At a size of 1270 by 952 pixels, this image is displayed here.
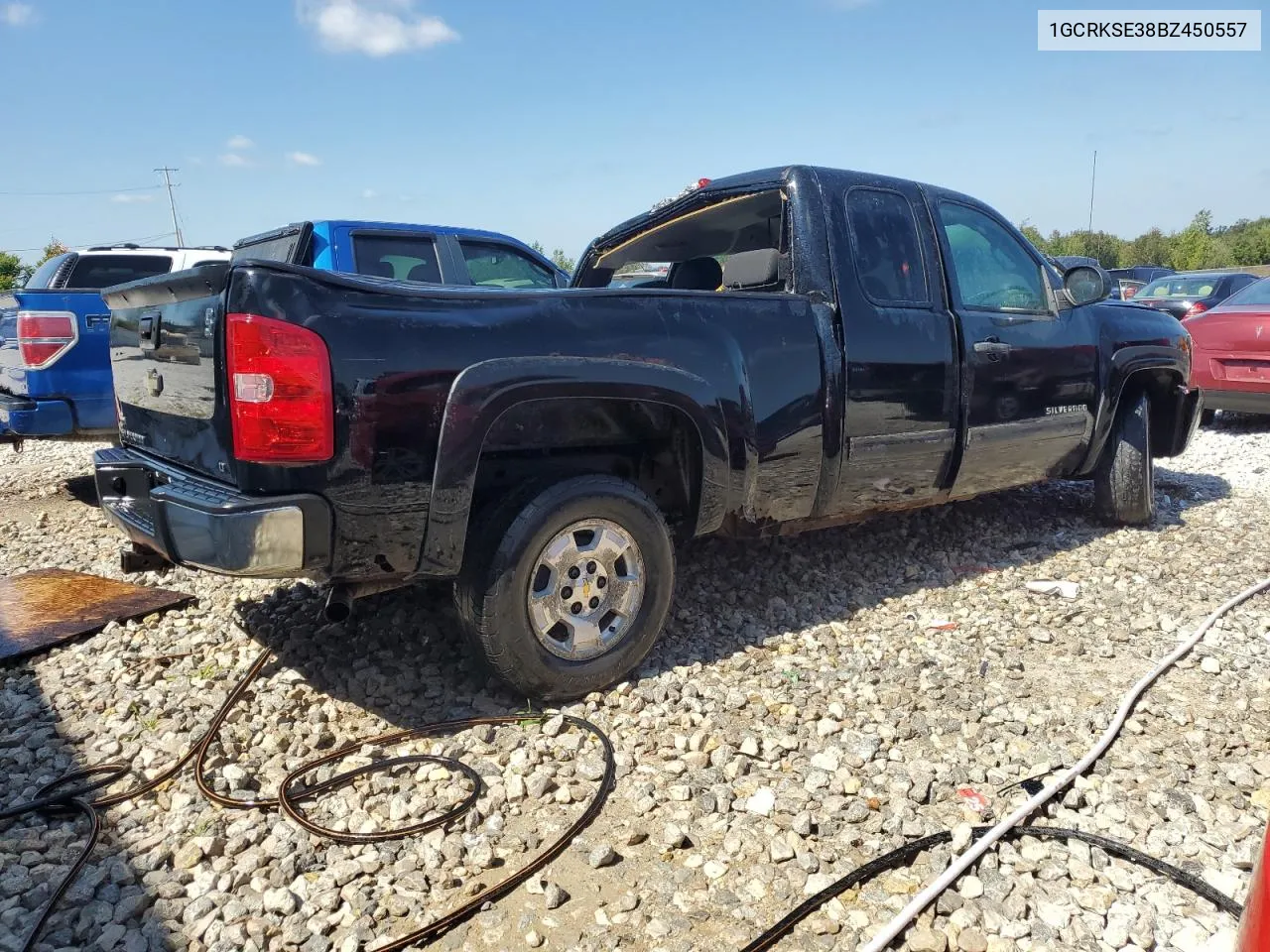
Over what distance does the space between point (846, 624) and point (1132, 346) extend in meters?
2.76

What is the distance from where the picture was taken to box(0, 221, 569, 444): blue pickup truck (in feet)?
19.6

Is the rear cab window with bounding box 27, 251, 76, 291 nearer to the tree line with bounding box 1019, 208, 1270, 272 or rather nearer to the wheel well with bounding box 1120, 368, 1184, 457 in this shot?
the wheel well with bounding box 1120, 368, 1184, 457

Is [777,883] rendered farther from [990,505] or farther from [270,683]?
[990,505]

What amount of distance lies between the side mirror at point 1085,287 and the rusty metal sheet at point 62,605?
495cm

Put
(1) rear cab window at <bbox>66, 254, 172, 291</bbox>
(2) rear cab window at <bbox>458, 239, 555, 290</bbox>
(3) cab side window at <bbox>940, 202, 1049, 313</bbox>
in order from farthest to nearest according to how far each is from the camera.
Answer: (1) rear cab window at <bbox>66, 254, 172, 291</bbox> < (2) rear cab window at <bbox>458, 239, 555, 290</bbox> < (3) cab side window at <bbox>940, 202, 1049, 313</bbox>

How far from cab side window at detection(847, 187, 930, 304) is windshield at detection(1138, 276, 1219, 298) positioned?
10542mm

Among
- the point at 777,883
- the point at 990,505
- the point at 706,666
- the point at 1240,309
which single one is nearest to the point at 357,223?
the point at 706,666

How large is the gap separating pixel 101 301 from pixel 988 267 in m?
5.69

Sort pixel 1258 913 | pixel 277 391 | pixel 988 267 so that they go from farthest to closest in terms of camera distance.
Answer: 1. pixel 988 267
2. pixel 277 391
3. pixel 1258 913

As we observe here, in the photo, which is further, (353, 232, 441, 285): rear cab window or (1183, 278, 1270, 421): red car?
(1183, 278, 1270, 421): red car

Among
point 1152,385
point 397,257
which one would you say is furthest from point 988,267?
point 397,257

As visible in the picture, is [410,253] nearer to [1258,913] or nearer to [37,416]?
[37,416]

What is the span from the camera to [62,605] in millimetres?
4219

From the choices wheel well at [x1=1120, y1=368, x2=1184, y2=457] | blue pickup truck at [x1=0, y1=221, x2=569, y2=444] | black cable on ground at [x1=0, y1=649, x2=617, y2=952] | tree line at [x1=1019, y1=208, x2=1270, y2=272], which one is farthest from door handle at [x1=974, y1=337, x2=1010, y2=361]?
tree line at [x1=1019, y1=208, x2=1270, y2=272]
